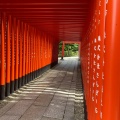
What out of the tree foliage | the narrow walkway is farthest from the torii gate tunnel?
the tree foliage

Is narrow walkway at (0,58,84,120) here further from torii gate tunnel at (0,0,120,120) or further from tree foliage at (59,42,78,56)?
tree foliage at (59,42,78,56)

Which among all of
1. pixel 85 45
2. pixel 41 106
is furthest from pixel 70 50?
pixel 41 106

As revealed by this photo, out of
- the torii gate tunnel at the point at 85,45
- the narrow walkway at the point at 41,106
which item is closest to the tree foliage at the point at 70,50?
the torii gate tunnel at the point at 85,45

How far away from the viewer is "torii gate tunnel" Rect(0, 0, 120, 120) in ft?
5.06

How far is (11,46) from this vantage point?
8.53 metres

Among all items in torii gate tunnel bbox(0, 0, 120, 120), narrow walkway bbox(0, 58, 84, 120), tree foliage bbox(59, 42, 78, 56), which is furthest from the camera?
tree foliage bbox(59, 42, 78, 56)

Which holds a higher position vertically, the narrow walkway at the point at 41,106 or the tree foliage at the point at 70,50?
the tree foliage at the point at 70,50

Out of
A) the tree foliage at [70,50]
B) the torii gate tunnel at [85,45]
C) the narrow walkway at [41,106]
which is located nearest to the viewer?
the torii gate tunnel at [85,45]

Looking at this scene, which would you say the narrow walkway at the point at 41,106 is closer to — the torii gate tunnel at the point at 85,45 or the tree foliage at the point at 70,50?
the torii gate tunnel at the point at 85,45

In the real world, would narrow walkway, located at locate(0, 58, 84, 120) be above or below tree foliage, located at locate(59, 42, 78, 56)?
below

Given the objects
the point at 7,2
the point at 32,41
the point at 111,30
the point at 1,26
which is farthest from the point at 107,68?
the point at 32,41

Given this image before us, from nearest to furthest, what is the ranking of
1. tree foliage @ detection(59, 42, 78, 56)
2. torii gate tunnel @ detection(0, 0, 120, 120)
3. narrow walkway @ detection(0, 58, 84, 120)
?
torii gate tunnel @ detection(0, 0, 120, 120)
narrow walkway @ detection(0, 58, 84, 120)
tree foliage @ detection(59, 42, 78, 56)

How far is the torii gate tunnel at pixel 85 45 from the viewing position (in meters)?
1.54

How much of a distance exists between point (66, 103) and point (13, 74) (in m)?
2.42
